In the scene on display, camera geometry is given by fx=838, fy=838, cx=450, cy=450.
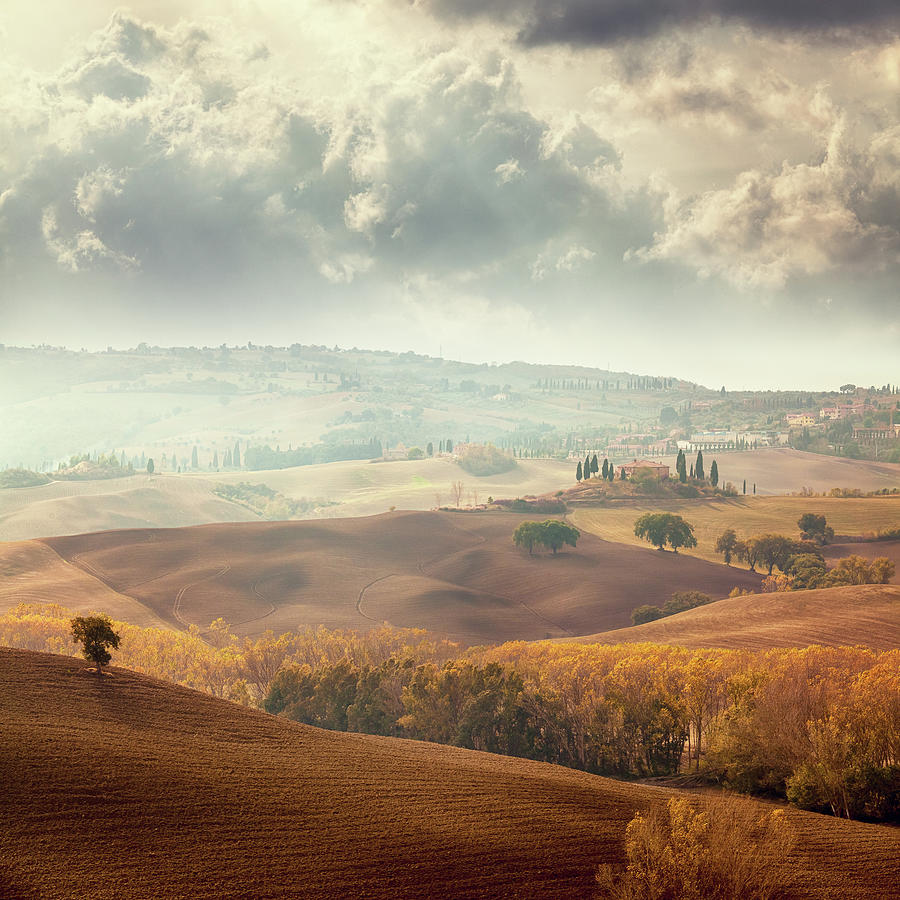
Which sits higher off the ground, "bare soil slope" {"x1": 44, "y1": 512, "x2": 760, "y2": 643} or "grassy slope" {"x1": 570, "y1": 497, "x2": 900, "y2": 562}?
"grassy slope" {"x1": 570, "y1": 497, "x2": 900, "y2": 562}

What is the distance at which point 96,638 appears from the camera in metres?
43.6

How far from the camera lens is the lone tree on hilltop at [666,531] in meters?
165

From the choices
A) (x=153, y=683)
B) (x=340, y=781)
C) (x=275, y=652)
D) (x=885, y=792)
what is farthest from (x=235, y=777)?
(x=275, y=652)

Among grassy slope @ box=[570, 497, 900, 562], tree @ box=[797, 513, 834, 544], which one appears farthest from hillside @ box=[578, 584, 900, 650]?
tree @ box=[797, 513, 834, 544]

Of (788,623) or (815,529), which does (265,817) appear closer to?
(788,623)

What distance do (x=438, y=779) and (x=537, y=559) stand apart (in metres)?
118

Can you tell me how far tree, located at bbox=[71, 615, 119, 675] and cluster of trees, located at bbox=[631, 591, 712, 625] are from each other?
92.4 m

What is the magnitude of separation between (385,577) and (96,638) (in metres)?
108

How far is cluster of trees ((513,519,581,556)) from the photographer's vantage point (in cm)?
16038

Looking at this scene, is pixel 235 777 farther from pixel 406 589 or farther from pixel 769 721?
pixel 406 589

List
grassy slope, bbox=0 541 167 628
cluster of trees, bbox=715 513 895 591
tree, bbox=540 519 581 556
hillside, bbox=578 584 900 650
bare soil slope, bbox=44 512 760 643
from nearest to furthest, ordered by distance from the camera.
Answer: hillside, bbox=578 584 900 650, grassy slope, bbox=0 541 167 628, bare soil slope, bbox=44 512 760 643, cluster of trees, bbox=715 513 895 591, tree, bbox=540 519 581 556

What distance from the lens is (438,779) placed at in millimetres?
38781

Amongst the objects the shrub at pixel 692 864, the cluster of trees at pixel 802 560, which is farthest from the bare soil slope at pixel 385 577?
the shrub at pixel 692 864

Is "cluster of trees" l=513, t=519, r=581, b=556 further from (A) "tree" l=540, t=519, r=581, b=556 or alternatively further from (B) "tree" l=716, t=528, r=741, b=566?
(B) "tree" l=716, t=528, r=741, b=566
